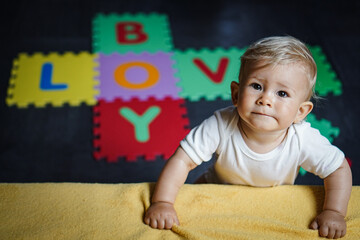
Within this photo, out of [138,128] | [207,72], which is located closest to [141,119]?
[138,128]

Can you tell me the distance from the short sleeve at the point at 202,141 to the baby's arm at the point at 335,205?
262 millimetres

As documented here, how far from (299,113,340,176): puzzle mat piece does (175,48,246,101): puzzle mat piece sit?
359 millimetres

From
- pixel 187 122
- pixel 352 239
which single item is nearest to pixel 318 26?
pixel 187 122

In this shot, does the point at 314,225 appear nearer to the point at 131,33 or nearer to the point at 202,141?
the point at 202,141

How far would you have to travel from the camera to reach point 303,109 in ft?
2.75

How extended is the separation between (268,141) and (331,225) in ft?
0.73

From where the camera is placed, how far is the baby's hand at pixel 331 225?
0.75 metres

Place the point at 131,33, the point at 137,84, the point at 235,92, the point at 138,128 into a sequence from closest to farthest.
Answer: the point at 235,92
the point at 138,128
the point at 137,84
the point at 131,33

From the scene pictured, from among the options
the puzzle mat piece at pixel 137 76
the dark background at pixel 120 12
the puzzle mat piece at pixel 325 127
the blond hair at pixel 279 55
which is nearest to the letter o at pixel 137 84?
Answer: the puzzle mat piece at pixel 137 76

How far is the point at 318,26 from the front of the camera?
2.02m

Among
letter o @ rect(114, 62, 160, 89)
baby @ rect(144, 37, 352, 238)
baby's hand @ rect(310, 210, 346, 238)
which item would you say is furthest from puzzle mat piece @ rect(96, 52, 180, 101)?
baby's hand @ rect(310, 210, 346, 238)

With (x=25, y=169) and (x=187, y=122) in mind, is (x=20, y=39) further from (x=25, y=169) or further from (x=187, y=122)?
(x=187, y=122)

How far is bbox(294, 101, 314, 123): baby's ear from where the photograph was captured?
823 mm

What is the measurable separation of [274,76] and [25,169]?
1.02m
